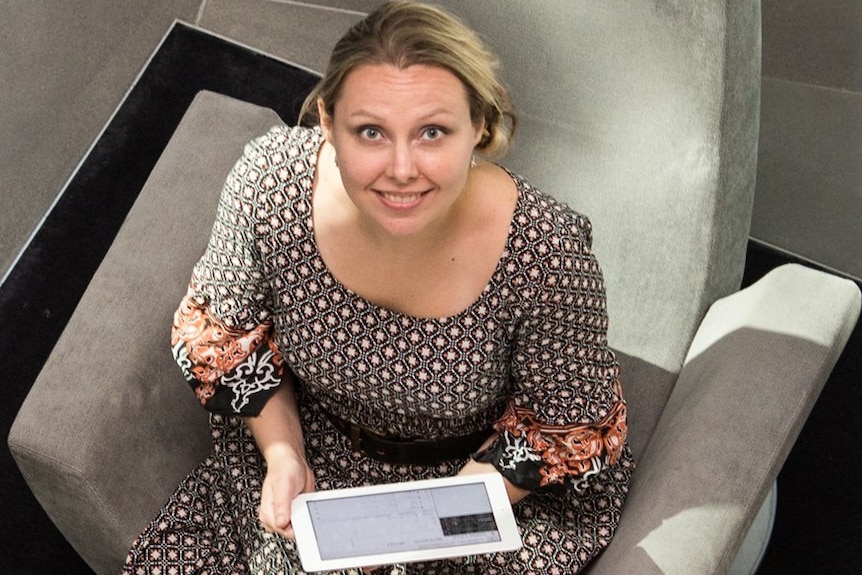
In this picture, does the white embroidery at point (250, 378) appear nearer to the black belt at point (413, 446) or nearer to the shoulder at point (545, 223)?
the black belt at point (413, 446)

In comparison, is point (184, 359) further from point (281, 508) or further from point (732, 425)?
point (732, 425)

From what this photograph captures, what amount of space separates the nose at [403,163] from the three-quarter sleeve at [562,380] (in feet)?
0.79

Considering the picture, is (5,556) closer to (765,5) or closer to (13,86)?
(13,86)

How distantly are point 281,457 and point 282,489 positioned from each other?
0.06 meters

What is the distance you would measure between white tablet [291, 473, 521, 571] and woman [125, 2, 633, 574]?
0.20 feet

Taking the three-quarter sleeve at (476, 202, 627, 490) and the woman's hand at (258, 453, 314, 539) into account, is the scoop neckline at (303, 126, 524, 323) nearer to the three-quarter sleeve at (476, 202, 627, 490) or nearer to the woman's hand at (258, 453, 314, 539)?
the three-quarter sleeve at (476, 202, 627, 490)

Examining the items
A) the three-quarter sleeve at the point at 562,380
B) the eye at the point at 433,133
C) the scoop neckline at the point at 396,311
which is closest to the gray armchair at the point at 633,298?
the three-quarter sleeve at the point at 562,380

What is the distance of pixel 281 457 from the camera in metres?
1.88

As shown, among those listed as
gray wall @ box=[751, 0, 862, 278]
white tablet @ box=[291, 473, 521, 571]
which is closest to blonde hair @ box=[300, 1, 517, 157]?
white tablet @ box=[291, 473, 521, 571]

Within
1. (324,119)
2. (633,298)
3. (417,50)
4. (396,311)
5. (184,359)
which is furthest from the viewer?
(633,298)

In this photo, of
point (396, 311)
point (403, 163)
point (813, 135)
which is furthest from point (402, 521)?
point (813, 135)

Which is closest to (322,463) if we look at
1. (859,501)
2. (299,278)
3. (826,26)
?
(299,278)

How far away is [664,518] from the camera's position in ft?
5.82

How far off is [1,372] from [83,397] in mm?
784
